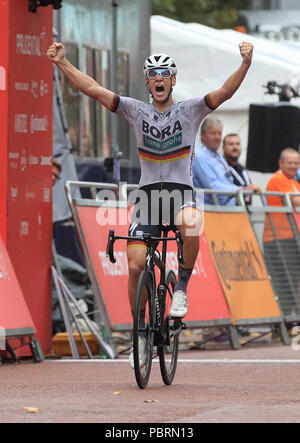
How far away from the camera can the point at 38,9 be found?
12773 mm

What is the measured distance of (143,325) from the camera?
9.38 m

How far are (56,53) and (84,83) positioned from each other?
1.13ft

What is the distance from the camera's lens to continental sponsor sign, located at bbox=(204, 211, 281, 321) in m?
14.4

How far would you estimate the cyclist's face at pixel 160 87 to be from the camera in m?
9.87

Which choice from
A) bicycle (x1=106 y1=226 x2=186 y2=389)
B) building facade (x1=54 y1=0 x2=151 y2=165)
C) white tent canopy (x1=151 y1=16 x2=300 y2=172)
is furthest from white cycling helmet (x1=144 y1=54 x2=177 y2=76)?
white tent canopy (x1=151 y1=16 x2=300 y2=172)

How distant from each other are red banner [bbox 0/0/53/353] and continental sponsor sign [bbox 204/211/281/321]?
2.24 m

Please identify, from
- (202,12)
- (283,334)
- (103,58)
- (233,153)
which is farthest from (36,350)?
(202,12)

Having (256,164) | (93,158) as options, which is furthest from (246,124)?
(93,158)

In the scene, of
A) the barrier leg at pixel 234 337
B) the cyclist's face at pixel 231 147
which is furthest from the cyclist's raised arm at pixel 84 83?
the cyclist's face at pixel 231 147

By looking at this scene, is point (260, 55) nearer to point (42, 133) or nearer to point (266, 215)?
point (266, 215)

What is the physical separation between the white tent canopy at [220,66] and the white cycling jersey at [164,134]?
1164 centimetres

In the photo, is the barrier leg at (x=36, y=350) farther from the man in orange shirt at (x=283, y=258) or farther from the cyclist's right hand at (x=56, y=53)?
the man in orange shirt at (x=283, y=258)

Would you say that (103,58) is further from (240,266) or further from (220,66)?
(220,66)
